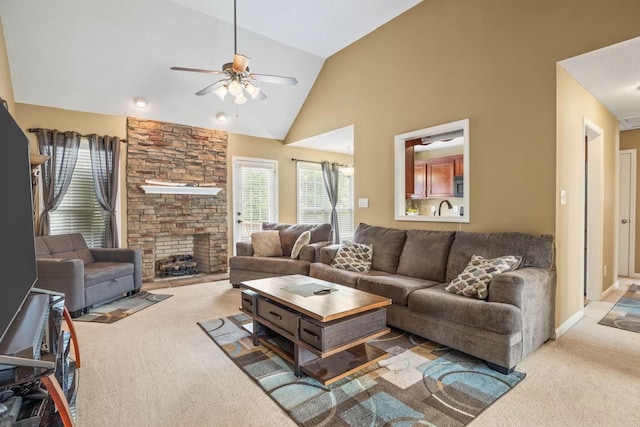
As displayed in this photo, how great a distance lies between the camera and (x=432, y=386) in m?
2.21

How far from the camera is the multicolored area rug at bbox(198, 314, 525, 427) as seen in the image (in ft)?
6.23

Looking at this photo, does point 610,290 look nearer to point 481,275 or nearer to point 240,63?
point 481,275

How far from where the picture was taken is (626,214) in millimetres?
5418

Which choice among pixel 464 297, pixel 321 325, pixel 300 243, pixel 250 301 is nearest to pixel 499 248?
pixel 464 297

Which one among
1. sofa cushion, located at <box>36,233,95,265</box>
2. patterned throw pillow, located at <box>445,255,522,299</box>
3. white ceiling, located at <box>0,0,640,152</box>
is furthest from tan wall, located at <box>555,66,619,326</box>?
sofa cushion, located at <box>36,233,95,265</box>

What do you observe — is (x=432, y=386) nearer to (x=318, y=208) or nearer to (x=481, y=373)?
(x=481, y=373)

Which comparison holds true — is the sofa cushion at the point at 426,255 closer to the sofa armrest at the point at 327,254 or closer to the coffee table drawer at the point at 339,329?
the sofa armrest at the point at 327,254

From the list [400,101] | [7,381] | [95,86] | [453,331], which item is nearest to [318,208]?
[400,101]

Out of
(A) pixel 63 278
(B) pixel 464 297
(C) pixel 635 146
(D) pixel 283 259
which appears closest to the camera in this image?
(B) pixel 464 297

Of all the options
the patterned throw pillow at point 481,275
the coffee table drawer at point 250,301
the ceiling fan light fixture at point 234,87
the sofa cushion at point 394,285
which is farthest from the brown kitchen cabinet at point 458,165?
the coffee table drawer at point 250,301

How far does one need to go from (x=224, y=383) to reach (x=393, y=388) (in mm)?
1156

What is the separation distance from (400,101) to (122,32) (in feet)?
11.9

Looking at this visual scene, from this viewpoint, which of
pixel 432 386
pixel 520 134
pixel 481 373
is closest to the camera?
pixel 432 386

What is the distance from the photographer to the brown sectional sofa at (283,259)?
4.54 m
